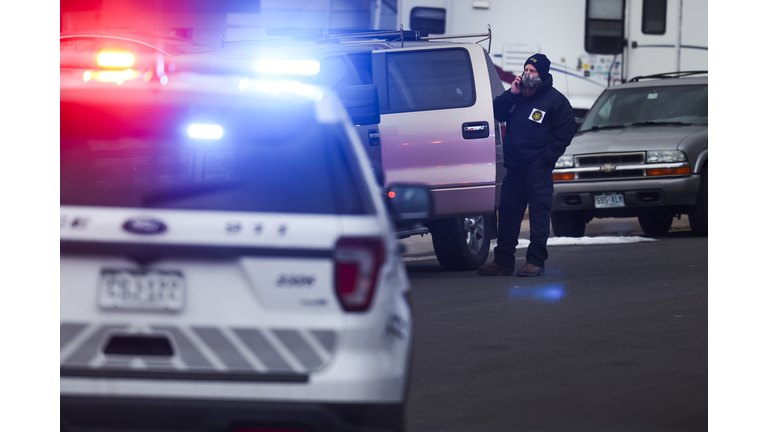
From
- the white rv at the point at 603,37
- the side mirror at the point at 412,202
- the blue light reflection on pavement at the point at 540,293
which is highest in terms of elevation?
Answer: the white rv at the point at 603,37

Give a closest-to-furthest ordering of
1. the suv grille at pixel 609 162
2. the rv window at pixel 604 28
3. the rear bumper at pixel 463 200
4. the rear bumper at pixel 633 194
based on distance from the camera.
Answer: the rear bumper at pixel 463 200
the rear bumper at pixel 633 194
the suv grille at pixel 609 162
the rv window at pixel 604 28

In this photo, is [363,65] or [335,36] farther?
[335,36]

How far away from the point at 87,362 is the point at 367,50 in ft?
19.1

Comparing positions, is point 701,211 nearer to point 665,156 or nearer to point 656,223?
point 665,156

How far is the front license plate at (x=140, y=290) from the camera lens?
291cm

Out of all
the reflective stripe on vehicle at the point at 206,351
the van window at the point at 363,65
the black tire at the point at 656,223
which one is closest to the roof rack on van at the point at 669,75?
the black tire at the point at 656,223

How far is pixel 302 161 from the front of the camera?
3104 millimetres

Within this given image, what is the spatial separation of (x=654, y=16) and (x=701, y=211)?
432 cm

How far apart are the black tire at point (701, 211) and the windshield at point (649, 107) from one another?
43.3 inches

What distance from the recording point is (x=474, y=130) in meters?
8.62

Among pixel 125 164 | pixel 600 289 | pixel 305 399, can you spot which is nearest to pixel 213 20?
pixel 600 289

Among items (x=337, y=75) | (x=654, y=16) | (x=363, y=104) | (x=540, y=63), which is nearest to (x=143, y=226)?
(x=363, y=104)

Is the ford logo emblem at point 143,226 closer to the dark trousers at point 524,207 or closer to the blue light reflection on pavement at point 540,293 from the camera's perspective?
the blue light reflection on pavement at point 540,293
